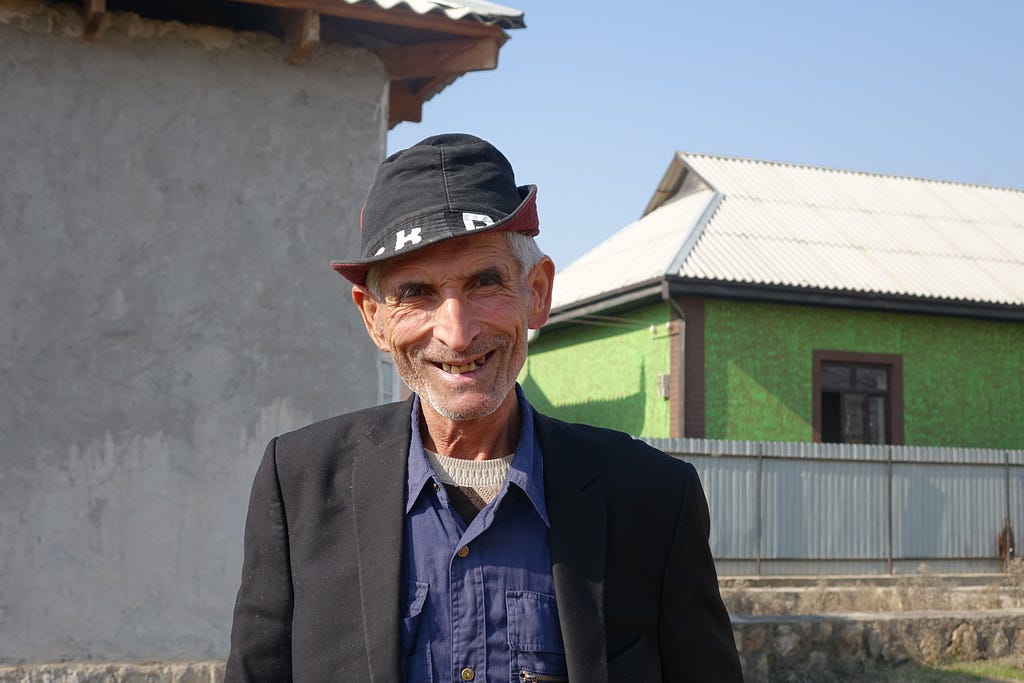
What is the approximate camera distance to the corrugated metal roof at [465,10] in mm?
6375

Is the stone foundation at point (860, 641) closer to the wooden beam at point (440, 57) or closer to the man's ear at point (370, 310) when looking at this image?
the wooden beam at point (440, 57)

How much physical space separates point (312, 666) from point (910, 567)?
552 inches

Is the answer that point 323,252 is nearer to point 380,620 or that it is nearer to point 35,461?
point 35,461

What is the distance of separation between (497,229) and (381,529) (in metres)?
0.56

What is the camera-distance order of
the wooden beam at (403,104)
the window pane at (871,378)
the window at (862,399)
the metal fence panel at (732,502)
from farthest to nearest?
the window pane at (871,378) < the window at (862,399) < the metal fence panel at (732,502) < the wooden beam at (403,104)

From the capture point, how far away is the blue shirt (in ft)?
6.40

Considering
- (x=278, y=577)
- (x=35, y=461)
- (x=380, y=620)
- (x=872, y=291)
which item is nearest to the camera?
(x=380, y=620)

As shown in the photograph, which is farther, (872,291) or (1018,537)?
(872,291)

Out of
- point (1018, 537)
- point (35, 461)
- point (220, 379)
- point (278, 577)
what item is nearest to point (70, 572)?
point (35, 461)

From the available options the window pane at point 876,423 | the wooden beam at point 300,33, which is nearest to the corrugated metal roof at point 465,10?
the wooden beam at point 300,33

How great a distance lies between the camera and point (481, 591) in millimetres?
1970

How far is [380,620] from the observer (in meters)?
1.92

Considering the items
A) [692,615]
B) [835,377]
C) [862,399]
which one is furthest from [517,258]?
[862,399]

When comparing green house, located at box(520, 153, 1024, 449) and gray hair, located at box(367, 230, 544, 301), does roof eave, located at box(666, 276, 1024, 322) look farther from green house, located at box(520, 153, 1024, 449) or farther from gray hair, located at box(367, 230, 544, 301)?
gray hair, located at box(367, 230, 544, 301)
